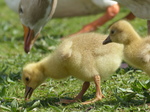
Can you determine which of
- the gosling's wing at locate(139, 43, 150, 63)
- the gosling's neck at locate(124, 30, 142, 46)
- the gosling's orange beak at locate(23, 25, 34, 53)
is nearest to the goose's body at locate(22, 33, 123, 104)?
the gosling's neck at locate(124, 30, 142, 46)

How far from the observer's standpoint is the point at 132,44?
361cm

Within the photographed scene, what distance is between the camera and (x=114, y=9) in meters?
6.85

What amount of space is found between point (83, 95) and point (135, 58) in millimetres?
827

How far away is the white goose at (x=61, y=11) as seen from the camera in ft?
17.0

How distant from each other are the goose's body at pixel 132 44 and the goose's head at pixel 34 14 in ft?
4.99

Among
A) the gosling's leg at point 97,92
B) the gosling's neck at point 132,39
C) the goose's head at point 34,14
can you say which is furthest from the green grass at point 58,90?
the gosling's neck at point 132,39

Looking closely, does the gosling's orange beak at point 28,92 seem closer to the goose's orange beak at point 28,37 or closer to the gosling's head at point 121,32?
the gosling's head at point 121,32

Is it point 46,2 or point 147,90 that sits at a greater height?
point 46,2

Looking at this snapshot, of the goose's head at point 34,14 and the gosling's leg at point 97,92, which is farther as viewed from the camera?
the goose's head at point 34,14

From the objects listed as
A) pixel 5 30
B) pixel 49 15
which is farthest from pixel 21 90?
pixel 5 30

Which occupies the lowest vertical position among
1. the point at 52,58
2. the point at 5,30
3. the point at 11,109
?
the point at 5,30

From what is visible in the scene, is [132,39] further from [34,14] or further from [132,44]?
[34,14]

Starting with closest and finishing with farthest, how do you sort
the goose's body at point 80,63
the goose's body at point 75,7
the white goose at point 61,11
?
the goose's body at point 80,63 → the white goose at point 61,11 → the goose's body at point 75,7

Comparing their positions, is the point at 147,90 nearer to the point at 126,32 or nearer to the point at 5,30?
the point at 126,32
